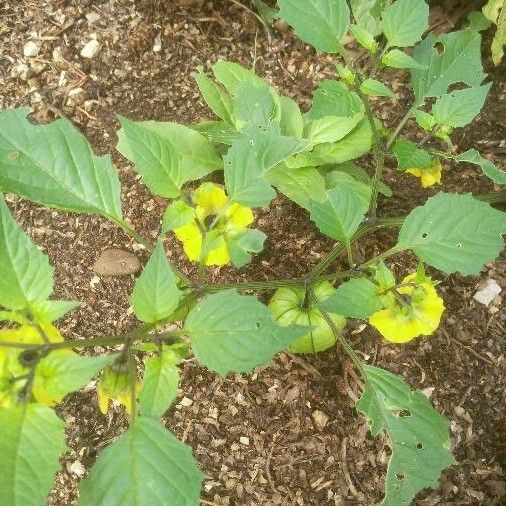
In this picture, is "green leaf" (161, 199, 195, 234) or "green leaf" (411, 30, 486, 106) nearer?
"green leaf" (161, 199, 195, 234)

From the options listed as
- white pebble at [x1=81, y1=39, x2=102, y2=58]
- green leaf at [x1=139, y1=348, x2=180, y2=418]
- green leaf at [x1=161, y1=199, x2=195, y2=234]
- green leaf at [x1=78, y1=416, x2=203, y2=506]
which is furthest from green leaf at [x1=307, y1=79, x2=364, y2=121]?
white pebble at [x1=81, y1=39, x2=102, y2=58]

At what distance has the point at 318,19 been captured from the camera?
58.1 inches

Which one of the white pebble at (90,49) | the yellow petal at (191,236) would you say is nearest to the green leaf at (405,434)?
the yellow petal at (191,236)

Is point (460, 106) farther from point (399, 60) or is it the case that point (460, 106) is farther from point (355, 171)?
point (355, 171)

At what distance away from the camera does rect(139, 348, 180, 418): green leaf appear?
106cm

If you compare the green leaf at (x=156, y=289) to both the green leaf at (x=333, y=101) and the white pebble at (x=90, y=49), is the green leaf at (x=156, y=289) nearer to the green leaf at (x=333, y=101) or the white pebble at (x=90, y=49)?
the green leaf at (x=333, y=101)

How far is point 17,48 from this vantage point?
6.55 ft

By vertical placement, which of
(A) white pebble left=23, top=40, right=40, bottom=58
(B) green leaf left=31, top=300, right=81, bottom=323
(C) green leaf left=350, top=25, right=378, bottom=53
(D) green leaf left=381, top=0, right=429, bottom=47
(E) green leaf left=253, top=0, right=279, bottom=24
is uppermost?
(D) green leaf left=381, top=0, right=429, bottom=47

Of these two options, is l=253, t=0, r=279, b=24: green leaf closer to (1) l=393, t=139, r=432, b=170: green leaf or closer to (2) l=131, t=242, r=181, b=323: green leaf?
(1) l=393, t=139, r=432, b=170: green leaf

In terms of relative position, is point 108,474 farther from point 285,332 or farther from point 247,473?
point 247,473

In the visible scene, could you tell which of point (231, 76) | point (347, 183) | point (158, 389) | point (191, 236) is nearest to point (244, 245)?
point (191, 236)

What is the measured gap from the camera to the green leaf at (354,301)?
120 cm

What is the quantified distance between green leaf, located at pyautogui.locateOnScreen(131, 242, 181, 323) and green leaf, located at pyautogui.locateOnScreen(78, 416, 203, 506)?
18cm

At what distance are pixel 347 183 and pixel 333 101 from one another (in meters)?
0.32
